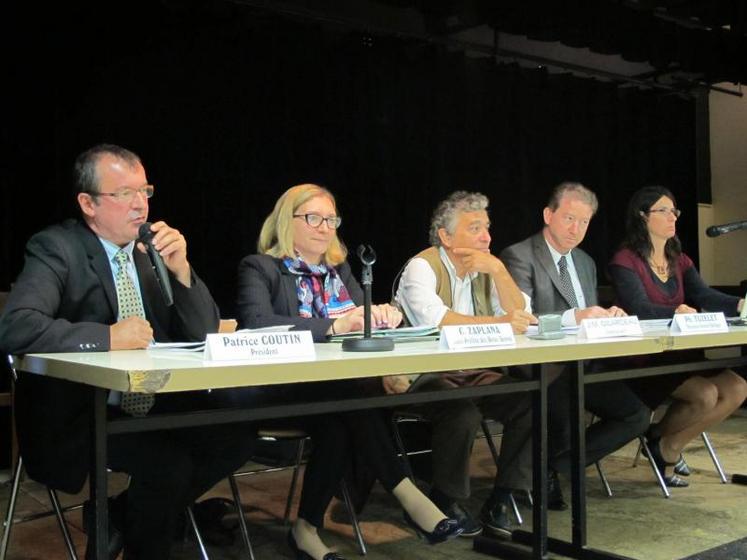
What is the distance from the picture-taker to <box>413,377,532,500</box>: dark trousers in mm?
2510

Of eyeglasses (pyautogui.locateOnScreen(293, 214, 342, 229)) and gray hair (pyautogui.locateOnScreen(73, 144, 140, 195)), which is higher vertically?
gray hair (pyautogui.locateOnScreen(73, 144, 140, 195))

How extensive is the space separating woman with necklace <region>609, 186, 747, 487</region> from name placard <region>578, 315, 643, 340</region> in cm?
90

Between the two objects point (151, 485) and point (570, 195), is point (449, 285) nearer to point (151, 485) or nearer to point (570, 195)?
point (570, 195)

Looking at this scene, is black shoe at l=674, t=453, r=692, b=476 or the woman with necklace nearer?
the woman with necklace

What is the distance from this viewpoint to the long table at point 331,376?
141cm

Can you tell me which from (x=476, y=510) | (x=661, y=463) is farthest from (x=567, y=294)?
(x=476, y=510)

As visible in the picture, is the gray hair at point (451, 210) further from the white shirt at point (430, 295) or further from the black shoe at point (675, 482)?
the black shoe at point (675, 482)

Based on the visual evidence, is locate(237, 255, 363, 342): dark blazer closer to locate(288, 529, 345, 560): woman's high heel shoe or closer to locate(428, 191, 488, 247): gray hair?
locate(288, 529, 345, 560): woman's high heel shoe

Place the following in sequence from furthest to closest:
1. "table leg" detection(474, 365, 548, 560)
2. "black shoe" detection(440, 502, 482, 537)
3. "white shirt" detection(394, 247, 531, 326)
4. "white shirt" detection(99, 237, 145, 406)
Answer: "white shirt" detection(394, 247, 531, 326) < "black shoe" detection(440, 502, 482, 537) < "table leg" detection(474, 365, 548, 560) < "white shirt" detection(99, 237, 145, 406)

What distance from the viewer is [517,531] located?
2527mm

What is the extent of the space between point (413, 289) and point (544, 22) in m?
2.48

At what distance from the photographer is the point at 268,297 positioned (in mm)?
2516

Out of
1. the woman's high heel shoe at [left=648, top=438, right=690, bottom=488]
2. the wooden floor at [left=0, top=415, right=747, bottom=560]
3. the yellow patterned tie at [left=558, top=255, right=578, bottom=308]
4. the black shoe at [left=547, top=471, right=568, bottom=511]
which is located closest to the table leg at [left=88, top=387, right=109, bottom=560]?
the wooden floor at [left=0, top=415, right=747, bottom=560]

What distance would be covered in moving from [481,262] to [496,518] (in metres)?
0.85
